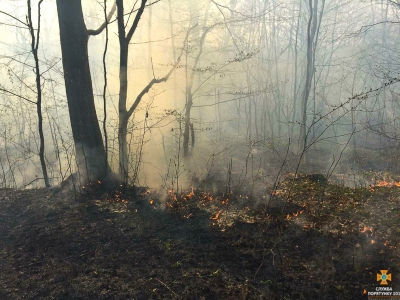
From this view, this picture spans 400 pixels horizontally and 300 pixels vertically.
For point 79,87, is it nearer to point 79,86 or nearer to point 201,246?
point 79,86

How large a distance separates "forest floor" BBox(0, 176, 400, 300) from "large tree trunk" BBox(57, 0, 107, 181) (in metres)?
1.22

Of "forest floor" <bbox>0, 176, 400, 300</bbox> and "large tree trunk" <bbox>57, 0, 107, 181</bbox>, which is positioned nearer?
"forest floor" <bbox>0, 176, 400, 300</bbox>

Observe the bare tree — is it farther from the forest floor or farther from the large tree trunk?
the forest floor

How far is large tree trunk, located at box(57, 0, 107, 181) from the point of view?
5594 millimetres

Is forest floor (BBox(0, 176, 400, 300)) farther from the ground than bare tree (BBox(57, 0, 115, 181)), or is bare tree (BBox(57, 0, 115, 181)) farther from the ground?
bare tree (BBox(57, 0, 115, 181))

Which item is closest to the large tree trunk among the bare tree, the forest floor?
the bare tree

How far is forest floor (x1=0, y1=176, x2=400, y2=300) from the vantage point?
276 cm

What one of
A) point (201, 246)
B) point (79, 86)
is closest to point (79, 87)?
point (79, 86)

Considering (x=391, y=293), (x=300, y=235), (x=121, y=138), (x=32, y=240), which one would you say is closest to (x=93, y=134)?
(x=121, y=138)

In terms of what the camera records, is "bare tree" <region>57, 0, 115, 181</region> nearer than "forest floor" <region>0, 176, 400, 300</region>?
No

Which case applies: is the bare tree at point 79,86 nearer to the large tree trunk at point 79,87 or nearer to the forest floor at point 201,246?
the large tree trunk at point 79,87

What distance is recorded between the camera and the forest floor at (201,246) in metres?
2.76

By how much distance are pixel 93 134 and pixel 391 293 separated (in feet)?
17.9

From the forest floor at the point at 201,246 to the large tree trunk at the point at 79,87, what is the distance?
1219 mm
